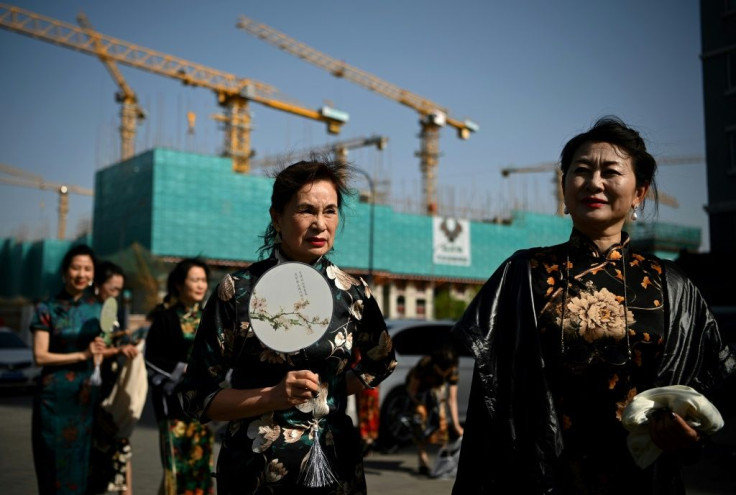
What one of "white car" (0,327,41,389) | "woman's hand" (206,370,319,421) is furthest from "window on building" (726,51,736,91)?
"woman's hand" (206,370,319,421)

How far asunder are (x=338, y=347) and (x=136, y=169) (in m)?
61.2

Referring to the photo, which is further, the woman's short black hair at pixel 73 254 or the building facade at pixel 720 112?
the building facade at pixel 720 112

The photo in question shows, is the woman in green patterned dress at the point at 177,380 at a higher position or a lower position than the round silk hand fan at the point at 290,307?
lower

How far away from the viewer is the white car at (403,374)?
9.63 meters

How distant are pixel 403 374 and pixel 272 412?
7531mm

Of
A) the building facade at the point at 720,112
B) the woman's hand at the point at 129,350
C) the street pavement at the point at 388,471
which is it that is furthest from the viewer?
the building facade at the point at 720,112

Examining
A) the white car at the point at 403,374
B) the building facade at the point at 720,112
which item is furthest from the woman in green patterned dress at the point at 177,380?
the building facade at the point at 720,112

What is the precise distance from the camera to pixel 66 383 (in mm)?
5145

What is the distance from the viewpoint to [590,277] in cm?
237

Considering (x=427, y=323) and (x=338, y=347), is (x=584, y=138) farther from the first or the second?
(x=427, y=323)

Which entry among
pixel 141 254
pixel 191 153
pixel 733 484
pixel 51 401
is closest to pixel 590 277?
pixel 51 401

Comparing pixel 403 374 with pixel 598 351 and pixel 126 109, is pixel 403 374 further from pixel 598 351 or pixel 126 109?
pixel 126 109

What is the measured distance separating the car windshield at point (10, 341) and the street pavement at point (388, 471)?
8.45 m

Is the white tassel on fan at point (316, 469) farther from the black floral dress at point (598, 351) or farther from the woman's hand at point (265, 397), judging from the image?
the black floral dress at point (598, 351)
